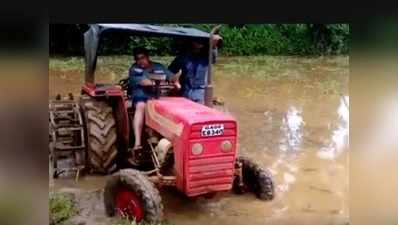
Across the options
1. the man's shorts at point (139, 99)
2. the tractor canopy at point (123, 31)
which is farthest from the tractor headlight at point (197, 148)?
the tractor canopy at point (123, 31)

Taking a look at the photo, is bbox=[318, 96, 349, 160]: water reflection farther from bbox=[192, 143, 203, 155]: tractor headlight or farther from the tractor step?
the tractor step

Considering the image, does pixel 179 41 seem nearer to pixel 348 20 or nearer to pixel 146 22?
pixel 146 22

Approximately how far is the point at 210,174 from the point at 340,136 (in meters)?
0.48

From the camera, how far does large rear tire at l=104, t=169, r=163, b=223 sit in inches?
88.0

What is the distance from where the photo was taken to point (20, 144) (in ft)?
6.43

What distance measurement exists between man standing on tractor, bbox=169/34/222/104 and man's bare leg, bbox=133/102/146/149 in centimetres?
18

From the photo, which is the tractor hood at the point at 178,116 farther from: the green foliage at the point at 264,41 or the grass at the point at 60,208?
the grass at the point at 60,208

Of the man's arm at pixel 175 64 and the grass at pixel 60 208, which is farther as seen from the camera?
the man's arm at pixel 175 64

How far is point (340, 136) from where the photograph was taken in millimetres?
2219

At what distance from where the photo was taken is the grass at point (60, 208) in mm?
2184

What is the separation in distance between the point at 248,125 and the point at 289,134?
0.15 m

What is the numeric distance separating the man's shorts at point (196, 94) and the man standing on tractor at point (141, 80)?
0.15ft

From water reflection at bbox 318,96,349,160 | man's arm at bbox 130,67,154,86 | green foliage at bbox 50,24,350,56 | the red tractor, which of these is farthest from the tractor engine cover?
water reflection at bbox 318,96,349,160

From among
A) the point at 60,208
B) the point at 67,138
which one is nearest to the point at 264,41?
the point at 67,138
